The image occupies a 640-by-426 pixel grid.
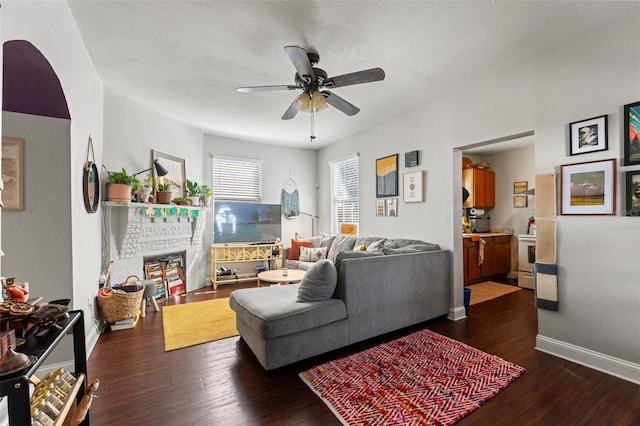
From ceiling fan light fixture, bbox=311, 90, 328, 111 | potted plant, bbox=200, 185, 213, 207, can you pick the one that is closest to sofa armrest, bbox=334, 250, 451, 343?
ceiling fan light fixture, bbox=311, 90, 328, 111

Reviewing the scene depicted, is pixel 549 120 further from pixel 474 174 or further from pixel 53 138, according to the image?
pixel 53 138

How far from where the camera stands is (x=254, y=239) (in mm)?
5684

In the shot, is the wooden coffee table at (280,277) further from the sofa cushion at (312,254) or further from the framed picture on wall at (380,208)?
the framed picture on wall at (380,208)

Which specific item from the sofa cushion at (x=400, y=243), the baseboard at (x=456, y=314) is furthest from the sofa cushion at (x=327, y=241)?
the baseboard at (x=456, y=314)

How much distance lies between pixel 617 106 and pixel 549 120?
445mm

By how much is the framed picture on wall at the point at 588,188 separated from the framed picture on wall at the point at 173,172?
4.76 metres

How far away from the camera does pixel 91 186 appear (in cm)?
279

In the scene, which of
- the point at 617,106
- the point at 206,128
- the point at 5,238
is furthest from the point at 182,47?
the point at 617,106

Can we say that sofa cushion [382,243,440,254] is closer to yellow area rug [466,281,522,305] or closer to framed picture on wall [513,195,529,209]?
yellow area rug [466,281,522,305]

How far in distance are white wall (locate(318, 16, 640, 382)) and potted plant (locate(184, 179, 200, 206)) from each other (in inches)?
149

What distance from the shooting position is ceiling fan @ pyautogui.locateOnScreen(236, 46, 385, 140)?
220 centimetres

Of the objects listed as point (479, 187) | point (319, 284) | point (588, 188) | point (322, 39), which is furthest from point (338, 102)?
point (479, 187)

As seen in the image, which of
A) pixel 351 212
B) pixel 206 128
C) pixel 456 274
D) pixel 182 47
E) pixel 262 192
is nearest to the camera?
pixel 182 47

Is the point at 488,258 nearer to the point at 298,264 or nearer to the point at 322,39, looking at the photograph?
the point at 298,264
